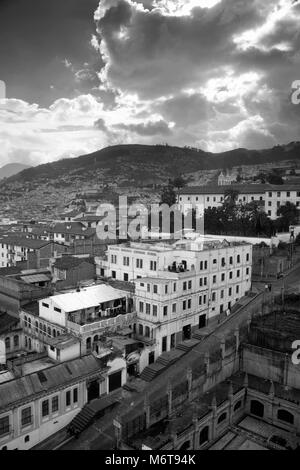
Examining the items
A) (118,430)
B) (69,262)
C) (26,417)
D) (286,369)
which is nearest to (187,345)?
(286,369)

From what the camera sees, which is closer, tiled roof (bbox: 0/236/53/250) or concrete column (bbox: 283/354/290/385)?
concrete column (bbox: 283/354/290/385)

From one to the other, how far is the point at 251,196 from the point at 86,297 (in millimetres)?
47776

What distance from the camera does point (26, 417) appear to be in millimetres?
20656

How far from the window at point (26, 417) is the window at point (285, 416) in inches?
609

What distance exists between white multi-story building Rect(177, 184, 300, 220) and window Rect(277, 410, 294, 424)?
42.0 m

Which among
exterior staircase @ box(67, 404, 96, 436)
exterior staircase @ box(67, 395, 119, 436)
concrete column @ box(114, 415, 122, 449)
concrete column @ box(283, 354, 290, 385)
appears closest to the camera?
concrete column @ box(114, 415, 122, 449)

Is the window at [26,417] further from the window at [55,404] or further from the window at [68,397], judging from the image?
the window at [68,397]

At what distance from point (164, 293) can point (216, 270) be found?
7800 mm

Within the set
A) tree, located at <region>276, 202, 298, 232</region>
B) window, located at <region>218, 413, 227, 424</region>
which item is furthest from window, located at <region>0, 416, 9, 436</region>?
tree, located at <region>276, 202, 298, 232</region>

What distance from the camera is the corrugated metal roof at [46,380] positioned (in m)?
20.3

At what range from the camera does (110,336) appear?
28078 millimetres

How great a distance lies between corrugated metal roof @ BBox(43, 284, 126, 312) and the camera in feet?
96.5

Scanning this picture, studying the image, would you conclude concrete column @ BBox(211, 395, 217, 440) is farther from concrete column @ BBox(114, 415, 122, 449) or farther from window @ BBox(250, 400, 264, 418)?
concrete column @ BBox(114, 415, 122, 449)

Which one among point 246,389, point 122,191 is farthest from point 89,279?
point 122,191
